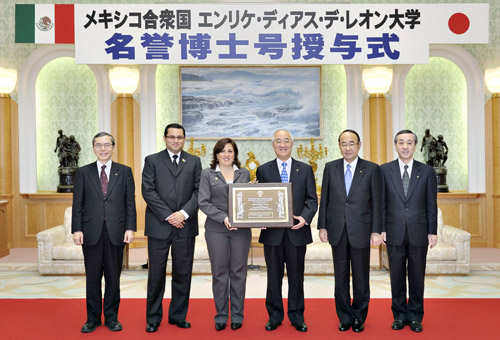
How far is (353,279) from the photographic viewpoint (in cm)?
345

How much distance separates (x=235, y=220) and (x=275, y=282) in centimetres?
61

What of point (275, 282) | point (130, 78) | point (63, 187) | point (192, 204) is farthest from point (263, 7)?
point (63, 187)

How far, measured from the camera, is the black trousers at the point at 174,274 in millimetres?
3477

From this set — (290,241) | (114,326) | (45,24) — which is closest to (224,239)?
(290,241)

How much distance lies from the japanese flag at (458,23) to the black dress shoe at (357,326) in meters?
2.84

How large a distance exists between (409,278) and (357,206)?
0.70 meters

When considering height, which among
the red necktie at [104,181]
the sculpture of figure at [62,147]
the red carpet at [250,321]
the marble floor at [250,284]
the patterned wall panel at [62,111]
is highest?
the patterned wall panel at [62,111]

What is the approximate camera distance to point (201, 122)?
25.4 ft

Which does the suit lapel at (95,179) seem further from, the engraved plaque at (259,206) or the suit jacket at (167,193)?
the engraved plaque at (259,206)

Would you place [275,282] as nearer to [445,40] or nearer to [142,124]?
[445,40]

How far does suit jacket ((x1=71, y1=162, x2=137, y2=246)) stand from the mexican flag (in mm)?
1778

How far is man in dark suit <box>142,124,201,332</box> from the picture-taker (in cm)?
345

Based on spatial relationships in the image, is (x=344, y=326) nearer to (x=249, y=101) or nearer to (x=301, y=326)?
(x=301, y=326)

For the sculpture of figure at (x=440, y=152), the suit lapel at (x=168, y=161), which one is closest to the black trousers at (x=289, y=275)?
the suit lapel at (x=168, y=161)
